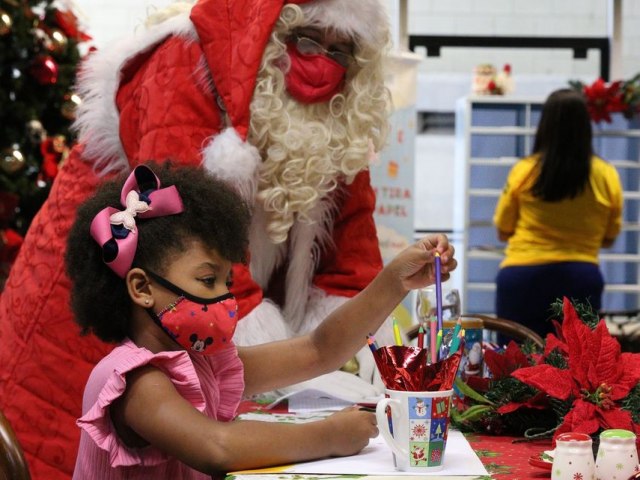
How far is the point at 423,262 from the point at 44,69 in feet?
9.77

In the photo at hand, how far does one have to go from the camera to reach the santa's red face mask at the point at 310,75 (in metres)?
2.03

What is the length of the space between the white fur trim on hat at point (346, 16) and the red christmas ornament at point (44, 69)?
2255 mm

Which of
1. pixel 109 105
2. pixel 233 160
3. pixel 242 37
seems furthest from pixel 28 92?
pixel 233 160

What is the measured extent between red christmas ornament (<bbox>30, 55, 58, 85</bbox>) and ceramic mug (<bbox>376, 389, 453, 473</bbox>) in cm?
323

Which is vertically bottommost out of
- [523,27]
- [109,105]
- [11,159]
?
[11,159]

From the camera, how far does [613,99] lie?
19.3 ft

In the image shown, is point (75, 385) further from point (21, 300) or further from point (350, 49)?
point (350, 49)

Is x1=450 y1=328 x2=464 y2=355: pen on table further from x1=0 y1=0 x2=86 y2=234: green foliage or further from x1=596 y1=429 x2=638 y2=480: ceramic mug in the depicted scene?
x1=0 y1=0 x2=86 y2=234: green foliage

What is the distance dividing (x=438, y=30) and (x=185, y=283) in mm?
5704

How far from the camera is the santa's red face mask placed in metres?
2.03

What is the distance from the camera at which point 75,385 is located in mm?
2025

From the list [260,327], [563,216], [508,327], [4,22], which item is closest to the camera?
[260,327]

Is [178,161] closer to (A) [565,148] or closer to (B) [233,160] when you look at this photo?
(B) [233,160]

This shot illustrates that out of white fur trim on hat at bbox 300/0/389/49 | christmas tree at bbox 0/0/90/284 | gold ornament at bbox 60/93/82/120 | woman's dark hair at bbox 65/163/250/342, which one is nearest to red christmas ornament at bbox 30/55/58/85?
christmas tree at bbox 0/0/90/284
